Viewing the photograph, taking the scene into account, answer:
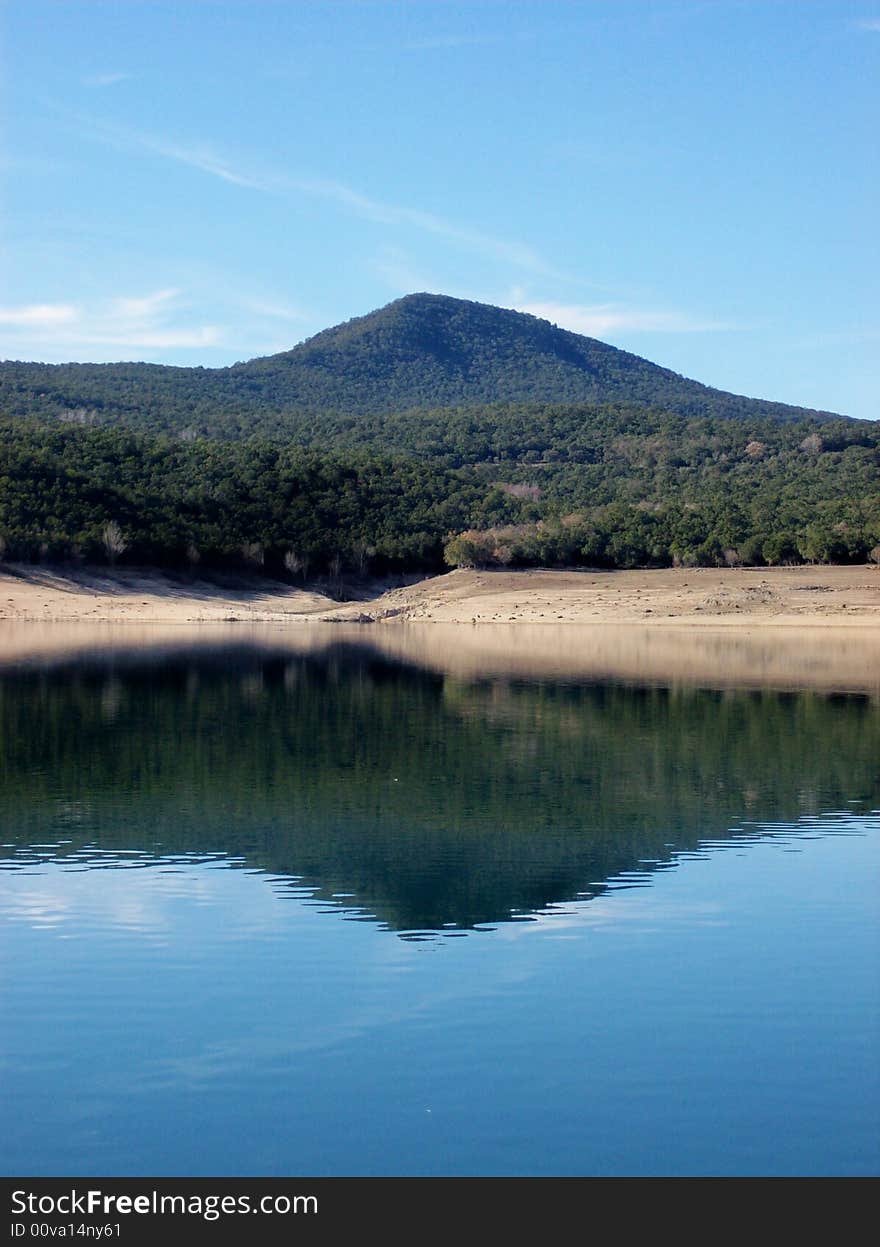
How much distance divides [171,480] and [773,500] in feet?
136

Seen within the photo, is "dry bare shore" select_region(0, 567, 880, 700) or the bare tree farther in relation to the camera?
the bare tree

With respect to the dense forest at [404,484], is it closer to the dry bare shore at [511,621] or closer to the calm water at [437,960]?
the dry bare shore at [511,621]

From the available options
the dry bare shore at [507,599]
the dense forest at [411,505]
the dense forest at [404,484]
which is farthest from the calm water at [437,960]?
the dense forest at [404,484]

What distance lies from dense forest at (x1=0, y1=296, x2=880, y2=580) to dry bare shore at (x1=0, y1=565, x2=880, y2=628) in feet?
9.28

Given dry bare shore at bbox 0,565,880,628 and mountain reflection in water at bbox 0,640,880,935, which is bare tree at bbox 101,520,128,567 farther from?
mountain reflection in water at bbox 0,640,880,935

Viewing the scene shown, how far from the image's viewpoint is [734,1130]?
9703 mm

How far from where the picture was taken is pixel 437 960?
43.7 ft

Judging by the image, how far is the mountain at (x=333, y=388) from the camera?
458 feet

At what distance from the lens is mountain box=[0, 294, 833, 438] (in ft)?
458
